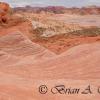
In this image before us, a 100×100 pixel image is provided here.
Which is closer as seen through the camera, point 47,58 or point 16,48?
point 47,58

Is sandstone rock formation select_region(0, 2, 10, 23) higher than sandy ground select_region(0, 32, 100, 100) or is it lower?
higher

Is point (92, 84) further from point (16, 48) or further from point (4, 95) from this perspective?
point (16, 48)

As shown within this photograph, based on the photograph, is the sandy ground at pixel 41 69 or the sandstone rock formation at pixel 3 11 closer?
the sandy ground at pixel 41 69

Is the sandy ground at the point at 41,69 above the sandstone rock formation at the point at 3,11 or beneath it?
beneath

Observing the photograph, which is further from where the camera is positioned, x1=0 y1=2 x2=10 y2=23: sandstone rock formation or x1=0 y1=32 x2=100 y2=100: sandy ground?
x1=0 y1=2 x2=10 y2=23: sandstone rock formation

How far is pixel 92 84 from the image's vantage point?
28.4ft

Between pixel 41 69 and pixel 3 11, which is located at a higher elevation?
pixel 3 11

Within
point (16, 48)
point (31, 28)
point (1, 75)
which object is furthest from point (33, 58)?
point (31, 28)

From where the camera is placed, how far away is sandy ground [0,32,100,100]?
8.12 metres

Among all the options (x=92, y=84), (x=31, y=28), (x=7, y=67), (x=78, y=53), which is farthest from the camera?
(x=31, y=28)

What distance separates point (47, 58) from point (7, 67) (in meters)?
1.34

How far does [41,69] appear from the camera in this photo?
10.1 meters

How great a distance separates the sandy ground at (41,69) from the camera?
812 centimetres

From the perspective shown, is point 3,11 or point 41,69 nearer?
point 41,69
